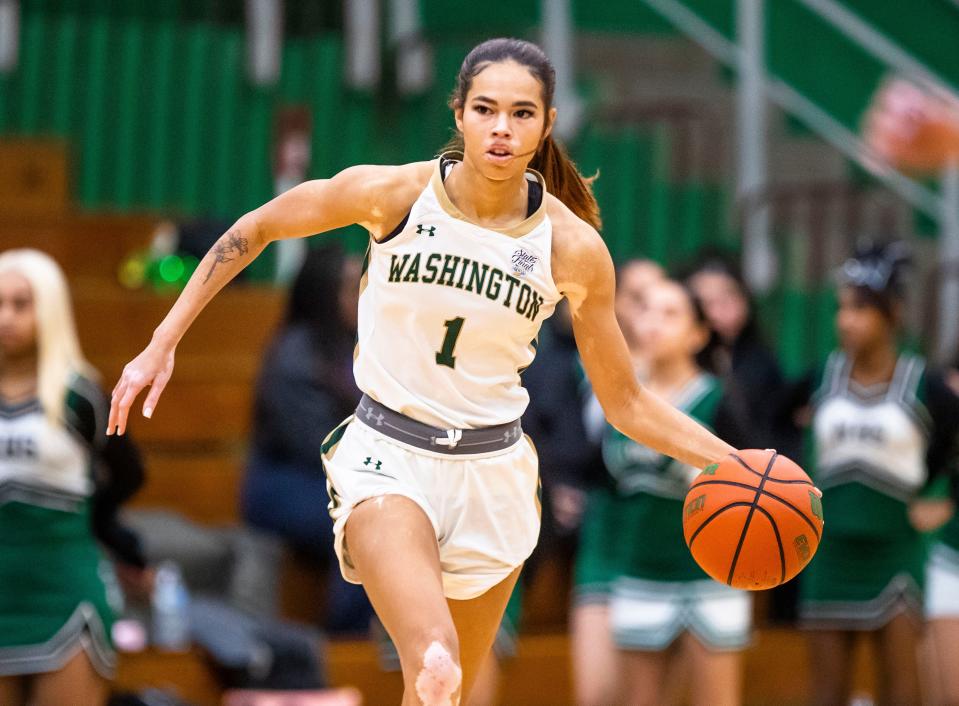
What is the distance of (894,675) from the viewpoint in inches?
301

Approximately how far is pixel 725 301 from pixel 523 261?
450 centimetres

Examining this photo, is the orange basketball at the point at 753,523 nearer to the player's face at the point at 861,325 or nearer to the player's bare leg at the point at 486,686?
the player's bare leg at the point at 486,686

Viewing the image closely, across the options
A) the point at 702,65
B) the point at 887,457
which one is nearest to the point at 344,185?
the point at 887,457

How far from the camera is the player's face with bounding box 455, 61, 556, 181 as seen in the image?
14.1 feet

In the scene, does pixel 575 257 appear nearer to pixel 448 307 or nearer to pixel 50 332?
pixel 448 307

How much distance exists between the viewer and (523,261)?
4.42 metres

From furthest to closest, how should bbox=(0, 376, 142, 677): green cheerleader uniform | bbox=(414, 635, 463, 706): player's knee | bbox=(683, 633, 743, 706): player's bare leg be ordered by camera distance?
1. bbox=(683, 633, 743, 706): player's bare leg
2. bbox=(0, 376, 142, 677): green cheerleader uniform
3. bbox=(414, 635, 463, 706): player's knee

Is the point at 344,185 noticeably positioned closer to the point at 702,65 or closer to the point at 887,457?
the point at 887,457

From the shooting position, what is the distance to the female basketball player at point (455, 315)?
4324 millimetres

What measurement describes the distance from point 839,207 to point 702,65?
5.57 ft

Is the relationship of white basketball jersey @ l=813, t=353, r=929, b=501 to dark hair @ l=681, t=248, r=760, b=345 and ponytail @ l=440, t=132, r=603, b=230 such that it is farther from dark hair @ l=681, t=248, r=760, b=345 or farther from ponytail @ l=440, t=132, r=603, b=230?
ponytail @ l=440, t=132, r=603, b=230

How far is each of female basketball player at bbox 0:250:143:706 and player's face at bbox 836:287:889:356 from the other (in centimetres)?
342

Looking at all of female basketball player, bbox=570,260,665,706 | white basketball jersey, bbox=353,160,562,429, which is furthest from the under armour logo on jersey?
female basketball player, bbox=570,260,665,706

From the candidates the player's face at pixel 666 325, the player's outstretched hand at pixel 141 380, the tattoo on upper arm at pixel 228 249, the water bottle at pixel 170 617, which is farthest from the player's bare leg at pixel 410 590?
the water bottle at pixel 170 617
